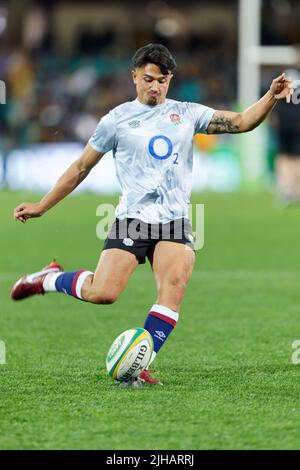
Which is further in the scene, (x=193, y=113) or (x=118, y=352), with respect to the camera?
(x=193, y=113)

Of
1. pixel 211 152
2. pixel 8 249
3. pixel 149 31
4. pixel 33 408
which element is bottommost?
pixel 33 408

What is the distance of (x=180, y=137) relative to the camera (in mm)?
6594

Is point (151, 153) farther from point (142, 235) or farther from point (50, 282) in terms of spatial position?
point (50, 282)

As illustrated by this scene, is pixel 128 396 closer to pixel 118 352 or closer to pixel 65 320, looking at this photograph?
pixel 118 352

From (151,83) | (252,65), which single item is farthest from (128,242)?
(252,65)

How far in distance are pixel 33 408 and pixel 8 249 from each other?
8.44 meters

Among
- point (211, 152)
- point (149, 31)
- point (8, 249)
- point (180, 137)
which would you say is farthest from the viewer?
point (149, 31)

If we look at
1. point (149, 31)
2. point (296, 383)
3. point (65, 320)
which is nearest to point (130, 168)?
A: point (296, 383)

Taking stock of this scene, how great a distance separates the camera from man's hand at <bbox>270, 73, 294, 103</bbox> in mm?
6512

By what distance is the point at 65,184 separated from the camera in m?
6.72

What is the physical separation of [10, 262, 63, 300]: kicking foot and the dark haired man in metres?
0.43

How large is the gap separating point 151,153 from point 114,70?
2223 cm

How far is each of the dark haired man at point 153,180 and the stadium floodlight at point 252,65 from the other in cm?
1604

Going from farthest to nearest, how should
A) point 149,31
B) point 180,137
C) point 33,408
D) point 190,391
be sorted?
point 149,31, point 180,137, point 190,391, point 33,408
